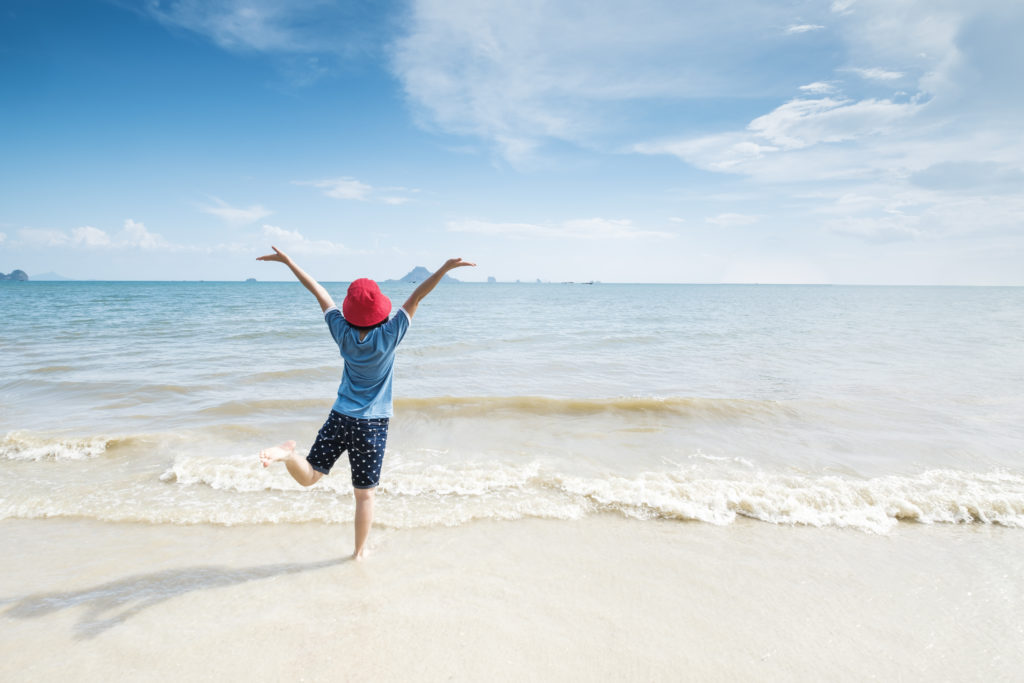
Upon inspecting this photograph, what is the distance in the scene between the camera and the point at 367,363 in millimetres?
3611

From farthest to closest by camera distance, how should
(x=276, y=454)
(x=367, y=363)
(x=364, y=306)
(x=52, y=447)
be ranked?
(x=52, y=447) < (x=367, y=363) < (x=364, y=306) < (x=276, y=454)

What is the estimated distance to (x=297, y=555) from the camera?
414 cm

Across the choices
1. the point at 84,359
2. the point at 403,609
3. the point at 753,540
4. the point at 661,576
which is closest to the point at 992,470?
the point at 753,540

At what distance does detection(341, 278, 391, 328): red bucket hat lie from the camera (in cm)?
347

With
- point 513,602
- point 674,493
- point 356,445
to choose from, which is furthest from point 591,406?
point 356,445

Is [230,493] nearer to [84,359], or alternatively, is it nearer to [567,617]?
[567,617]

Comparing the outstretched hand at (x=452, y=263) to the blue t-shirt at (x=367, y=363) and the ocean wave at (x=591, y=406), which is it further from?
the ocean wave at (x=591, y=406)

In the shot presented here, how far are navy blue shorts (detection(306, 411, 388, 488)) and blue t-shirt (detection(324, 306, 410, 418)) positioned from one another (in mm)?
69

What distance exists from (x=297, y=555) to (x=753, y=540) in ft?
13.2

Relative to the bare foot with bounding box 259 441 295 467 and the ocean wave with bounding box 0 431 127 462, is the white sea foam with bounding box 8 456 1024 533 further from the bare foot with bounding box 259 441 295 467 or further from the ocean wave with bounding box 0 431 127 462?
the bare foot with bounding box 259 441 295 467

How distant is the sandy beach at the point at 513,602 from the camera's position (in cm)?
289

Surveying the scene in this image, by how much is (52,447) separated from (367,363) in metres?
6.12

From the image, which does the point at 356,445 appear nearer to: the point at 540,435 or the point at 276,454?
the point at 276,454

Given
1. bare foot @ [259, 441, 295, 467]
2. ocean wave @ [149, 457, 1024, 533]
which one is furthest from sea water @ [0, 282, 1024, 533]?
bare foot @ [259, 441, 295, 467]
